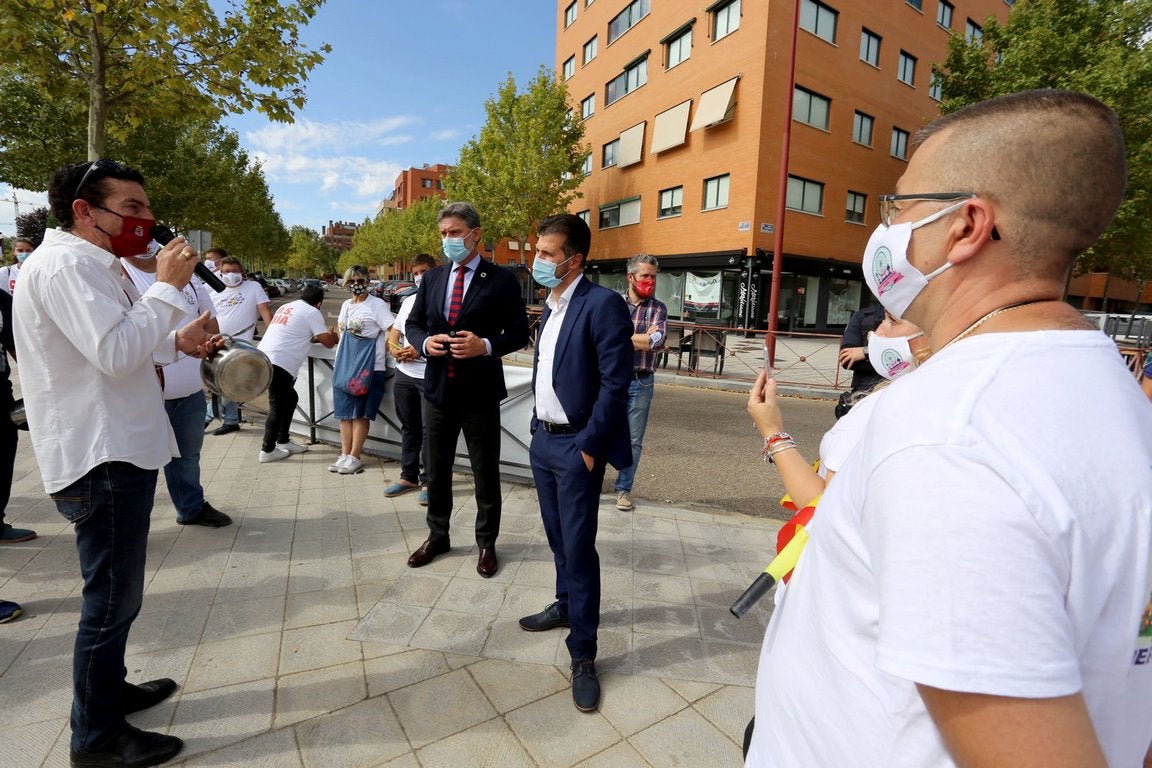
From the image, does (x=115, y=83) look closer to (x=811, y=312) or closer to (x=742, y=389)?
(x=742, y=389)

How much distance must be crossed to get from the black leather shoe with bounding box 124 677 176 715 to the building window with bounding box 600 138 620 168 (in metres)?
28.1

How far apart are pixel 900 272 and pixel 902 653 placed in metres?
0.65

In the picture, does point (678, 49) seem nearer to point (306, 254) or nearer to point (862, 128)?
point (862, 128)

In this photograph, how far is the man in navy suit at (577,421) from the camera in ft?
8.64

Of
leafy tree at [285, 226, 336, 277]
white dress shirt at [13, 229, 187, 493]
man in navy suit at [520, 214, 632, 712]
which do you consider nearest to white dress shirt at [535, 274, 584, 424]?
man in navy suit at [520, 214, 632, 712]

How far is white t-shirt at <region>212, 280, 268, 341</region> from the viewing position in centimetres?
637

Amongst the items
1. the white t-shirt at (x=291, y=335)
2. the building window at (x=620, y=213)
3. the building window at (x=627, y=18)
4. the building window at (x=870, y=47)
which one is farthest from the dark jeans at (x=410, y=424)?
the building window at (x=627, y=18)

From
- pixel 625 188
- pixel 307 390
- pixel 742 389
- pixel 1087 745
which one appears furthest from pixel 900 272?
pixel 625 188

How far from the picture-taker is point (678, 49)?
23.7 m

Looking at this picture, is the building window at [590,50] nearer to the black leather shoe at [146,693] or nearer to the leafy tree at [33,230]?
the leafy tree at [33,230]

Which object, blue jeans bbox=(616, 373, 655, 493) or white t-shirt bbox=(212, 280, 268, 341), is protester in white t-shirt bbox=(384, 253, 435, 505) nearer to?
blue jeans bbox=(616, 373, 655, 493)

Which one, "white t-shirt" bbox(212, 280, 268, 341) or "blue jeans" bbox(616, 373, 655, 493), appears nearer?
"blue jeans" bbox(616, 373, 655, 493)

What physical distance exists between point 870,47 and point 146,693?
1144 inches

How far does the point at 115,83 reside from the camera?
21.5 ft
